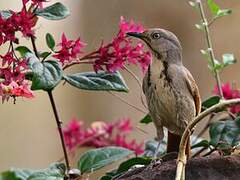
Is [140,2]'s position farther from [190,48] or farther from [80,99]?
[80,99]

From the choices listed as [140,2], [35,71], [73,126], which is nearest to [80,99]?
[140,2]

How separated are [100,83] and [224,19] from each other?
5.47ft

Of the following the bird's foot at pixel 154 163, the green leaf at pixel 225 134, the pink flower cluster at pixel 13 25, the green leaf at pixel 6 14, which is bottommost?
the bird's foot at pixel 154 163

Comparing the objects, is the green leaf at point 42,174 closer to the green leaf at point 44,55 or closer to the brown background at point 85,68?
the green leaf at point 44,55

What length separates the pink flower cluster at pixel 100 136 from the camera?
125 centimetres

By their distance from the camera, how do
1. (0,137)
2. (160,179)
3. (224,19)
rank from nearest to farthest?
(160,179) → (224,19) → (0,137)

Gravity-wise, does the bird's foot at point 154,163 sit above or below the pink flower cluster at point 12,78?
below

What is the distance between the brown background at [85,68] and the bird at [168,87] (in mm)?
1549

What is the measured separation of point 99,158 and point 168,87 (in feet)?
0.60

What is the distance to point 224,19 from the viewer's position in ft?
8.06

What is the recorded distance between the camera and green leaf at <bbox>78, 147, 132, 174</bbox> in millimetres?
913

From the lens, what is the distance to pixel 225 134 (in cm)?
83

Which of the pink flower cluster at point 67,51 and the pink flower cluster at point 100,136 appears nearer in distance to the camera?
the pink flower cluster at point 67,51

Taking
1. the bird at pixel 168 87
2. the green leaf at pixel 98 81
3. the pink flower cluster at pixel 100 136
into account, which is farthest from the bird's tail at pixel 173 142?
the pink flower cluster at pixel 100 136
